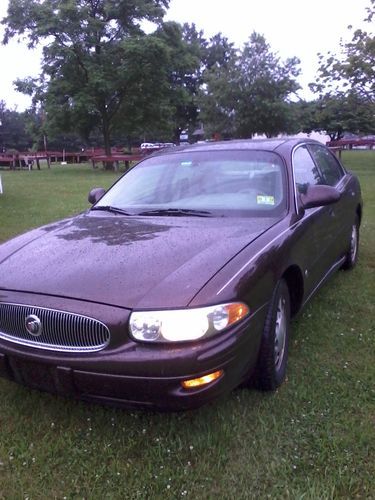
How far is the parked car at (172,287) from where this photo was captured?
7.04ft

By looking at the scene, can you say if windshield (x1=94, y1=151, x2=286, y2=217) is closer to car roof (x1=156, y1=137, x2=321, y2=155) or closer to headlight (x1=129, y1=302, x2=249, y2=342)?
car roof (x1=156, y1=137, x2=321, y2=155)

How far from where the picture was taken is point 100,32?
2509cm

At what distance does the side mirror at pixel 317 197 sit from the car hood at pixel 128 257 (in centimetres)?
44

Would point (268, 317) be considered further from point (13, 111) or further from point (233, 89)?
point (13, 111)

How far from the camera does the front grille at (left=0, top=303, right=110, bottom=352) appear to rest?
2.21 metres

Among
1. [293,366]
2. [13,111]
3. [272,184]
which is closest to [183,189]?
[272,184]

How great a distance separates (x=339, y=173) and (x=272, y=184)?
1.93 metres

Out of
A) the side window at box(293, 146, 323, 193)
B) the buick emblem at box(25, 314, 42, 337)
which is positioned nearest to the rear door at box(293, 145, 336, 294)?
the side window at box(293, 146, 323, 193)

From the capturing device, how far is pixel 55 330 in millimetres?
2285

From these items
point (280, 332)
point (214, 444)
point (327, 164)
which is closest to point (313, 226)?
point (280, 332)

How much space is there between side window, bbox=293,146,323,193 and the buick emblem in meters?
2.11

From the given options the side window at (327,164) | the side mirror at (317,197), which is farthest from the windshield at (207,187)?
the side window at (327,164)

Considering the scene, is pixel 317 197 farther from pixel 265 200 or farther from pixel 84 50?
pixel 84 50

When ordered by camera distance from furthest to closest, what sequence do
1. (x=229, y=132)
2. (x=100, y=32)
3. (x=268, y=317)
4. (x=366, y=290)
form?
(x=229, y=132), (x=100, y=32), (x=366, y=290), (x=268, y=317)
